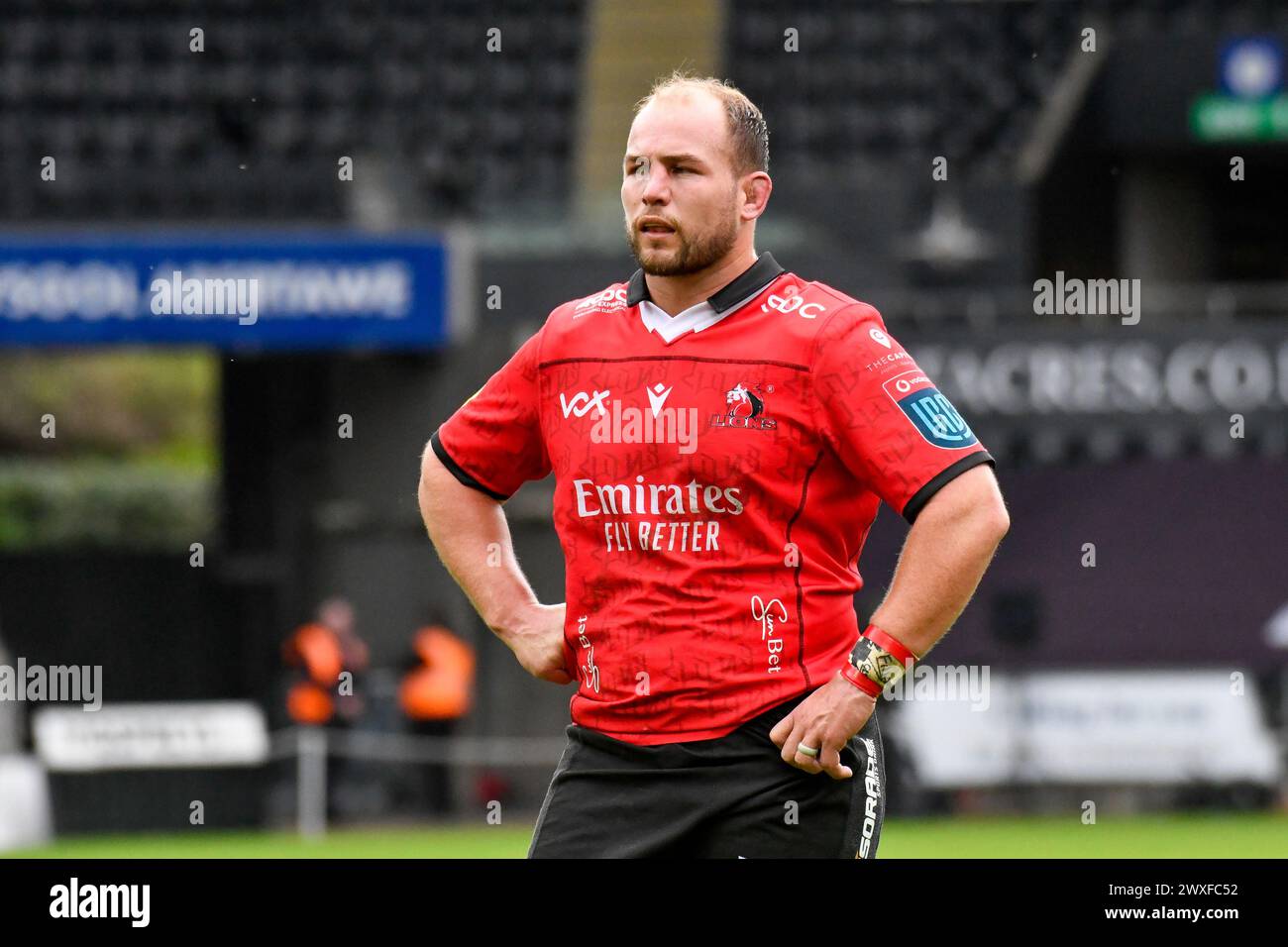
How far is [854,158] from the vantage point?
1530 cm

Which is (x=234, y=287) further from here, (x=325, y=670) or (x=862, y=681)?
(x=862, y=681)

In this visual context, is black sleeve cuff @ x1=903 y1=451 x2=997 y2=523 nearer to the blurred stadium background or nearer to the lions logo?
the lions logo

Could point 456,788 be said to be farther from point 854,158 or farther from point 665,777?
point 665,777

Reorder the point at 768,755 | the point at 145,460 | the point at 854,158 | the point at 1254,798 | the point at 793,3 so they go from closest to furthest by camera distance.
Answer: the point at 768,755
the point at 1254,798
the point at 854,158
the point at 793,3
the point at 145,460

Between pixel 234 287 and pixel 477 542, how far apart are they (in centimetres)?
906

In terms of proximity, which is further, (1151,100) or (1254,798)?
(1151,100)

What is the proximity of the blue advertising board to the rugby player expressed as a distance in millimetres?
9260

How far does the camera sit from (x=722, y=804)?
3.93 meters

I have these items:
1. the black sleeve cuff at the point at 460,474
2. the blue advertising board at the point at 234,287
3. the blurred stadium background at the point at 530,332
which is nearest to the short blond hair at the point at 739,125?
the black sleeve cuff at the point at 460,474

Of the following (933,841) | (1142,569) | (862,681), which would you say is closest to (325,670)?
(933,841)

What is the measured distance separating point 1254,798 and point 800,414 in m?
9.88

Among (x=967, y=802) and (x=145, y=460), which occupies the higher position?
(x=145, y=460)

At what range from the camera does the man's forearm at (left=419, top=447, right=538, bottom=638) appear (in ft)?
14.6

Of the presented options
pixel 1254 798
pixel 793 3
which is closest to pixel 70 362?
pixel 793 3
